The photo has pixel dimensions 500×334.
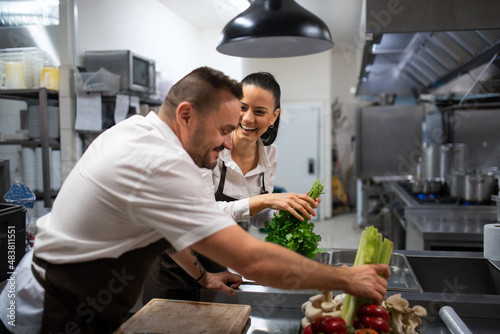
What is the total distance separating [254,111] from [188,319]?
996mm

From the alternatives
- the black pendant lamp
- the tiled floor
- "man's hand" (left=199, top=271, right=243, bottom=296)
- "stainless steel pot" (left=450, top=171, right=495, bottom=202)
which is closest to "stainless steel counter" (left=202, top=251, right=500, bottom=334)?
"man's hand" (left=199, top=271, right=243, bottom=296)

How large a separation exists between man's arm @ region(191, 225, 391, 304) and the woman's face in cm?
95

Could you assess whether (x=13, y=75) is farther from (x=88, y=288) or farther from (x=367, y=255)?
(x=367, y=255)

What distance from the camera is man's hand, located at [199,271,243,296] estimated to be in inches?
62.8

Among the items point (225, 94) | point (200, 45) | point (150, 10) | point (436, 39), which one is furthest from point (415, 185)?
point (200, 45)

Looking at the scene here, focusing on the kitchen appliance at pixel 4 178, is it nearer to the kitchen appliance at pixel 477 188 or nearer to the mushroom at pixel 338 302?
the mushroom at pixel 338 302

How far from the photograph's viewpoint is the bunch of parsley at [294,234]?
163 centimetres

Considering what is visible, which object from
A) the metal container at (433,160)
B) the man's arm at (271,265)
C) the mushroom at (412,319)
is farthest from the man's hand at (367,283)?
the metal container at (433,160)

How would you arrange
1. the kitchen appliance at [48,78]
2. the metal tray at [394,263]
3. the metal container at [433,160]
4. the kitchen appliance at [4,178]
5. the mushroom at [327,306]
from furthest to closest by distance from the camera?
the metal container at [433,160] < the kitchen appliance at [48,78] < the kitchen appliance at [4,178] < the metal tray at [394,263] < the mushroom at [327,306]

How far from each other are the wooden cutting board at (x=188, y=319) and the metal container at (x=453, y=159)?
3.83 metres

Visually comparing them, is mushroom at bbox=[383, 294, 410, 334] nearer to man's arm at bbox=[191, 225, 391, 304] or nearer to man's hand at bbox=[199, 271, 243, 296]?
man's arm at bbox=[191, 225, 391, 304]

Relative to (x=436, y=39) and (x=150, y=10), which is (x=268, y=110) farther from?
(x=150, y=10)

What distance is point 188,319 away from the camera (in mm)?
1420

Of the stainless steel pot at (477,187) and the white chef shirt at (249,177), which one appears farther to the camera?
the stainless steel pot at (477,187)
